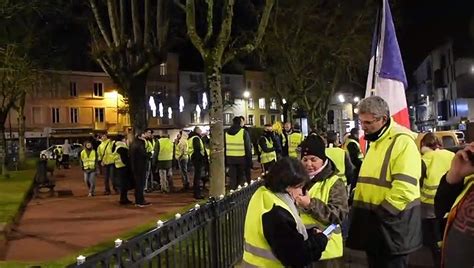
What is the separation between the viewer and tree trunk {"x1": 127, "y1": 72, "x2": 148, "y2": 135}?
2083cm

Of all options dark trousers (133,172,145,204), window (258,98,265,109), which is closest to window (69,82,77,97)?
window (258,98,265,109)

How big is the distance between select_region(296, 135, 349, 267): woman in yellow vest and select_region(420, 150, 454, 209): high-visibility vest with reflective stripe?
10.5 ft

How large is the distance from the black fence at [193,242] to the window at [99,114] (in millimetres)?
67838

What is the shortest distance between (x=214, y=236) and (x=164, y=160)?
11.9m

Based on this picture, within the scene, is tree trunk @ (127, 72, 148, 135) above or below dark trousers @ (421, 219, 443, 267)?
above

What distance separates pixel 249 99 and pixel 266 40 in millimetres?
53378

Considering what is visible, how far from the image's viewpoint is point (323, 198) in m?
4.58

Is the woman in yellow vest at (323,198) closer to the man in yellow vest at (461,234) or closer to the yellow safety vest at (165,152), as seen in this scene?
the man in yellow vest at (461,234)

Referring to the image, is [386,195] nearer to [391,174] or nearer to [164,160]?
[391,174]

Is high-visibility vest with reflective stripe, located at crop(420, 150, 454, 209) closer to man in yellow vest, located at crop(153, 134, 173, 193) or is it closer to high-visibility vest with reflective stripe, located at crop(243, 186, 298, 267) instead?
high-visibility vest with reflective stripe, located at crop(243, 186, 298, 267)

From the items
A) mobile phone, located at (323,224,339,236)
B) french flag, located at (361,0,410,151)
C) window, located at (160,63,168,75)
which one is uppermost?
window, located at (160,63,168,75)

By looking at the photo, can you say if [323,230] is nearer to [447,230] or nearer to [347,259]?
[447,230]

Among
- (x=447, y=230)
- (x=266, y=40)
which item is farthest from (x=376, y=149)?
(x=266, y=40)

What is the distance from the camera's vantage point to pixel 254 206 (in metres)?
3.86
